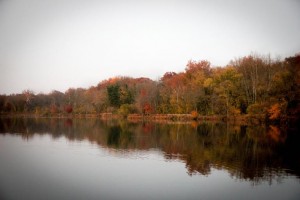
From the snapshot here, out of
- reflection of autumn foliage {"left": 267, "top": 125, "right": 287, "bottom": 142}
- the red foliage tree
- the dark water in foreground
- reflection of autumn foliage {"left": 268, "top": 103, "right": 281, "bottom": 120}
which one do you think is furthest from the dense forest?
the dark water in foreground

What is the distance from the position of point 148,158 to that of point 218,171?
5.93m

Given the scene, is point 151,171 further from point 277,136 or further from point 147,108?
point 147,108

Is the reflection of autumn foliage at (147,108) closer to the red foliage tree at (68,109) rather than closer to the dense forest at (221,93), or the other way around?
the dense forest at (221,93)

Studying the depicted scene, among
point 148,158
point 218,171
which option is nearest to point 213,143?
point 148,158

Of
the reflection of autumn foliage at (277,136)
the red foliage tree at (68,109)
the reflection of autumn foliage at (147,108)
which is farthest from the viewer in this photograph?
the red foliage tree at (68,109)

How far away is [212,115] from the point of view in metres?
63.0

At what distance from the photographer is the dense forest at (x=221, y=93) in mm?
46469

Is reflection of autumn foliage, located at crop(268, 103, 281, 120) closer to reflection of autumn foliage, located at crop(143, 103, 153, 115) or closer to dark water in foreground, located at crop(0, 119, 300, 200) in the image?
dark water in foreground, located at crop(0, 119, 300, 200)

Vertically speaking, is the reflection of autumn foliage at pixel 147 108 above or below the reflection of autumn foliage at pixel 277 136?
above

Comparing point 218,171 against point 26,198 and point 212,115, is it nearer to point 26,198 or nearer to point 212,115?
point 26,198

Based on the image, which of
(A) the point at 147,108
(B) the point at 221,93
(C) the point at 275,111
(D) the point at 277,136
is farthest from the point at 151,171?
(A) the point at 147,108

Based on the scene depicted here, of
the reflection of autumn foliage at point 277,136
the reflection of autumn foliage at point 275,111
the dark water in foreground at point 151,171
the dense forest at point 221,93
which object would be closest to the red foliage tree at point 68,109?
the dense forest at point 221,93

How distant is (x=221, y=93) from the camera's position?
60.2 meters

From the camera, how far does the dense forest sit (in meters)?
46.5
